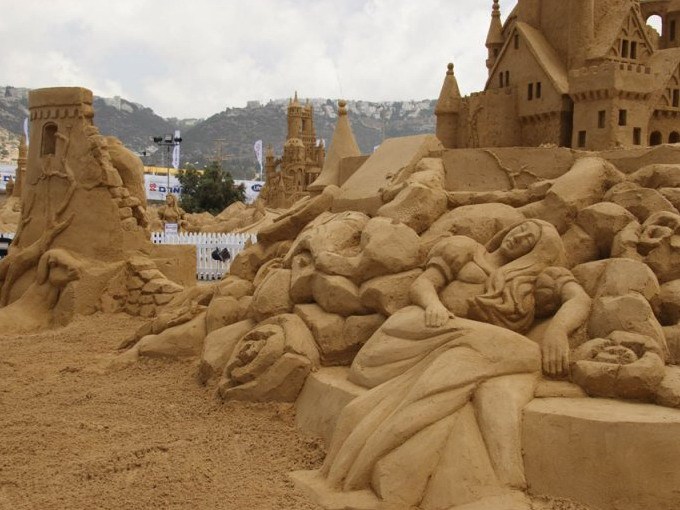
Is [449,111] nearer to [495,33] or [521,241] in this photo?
[495,33]

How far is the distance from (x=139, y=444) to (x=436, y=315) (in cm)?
190

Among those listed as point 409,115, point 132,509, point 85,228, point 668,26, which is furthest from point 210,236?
point 409,115

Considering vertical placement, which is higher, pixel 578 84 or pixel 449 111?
pixel 578 84

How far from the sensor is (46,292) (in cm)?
903

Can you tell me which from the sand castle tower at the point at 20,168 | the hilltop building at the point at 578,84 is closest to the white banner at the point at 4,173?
the sand castle tower at the point at 20,168

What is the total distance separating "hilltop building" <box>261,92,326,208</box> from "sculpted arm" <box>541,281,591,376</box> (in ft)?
81.6

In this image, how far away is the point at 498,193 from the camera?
6.18m

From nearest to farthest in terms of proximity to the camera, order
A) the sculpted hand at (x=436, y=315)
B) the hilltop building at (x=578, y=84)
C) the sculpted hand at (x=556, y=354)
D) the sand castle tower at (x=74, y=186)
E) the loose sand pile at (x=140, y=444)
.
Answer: the loose sand pile at (x=140, y=444)
the sculpted hand at (x=556, y=354)
the sculpted hand at (x=436, y=315)
the sand castle tower at (x=74, y=186)
the hilltop building at (x=578, y=84)

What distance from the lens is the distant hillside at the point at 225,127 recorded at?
8250 centimetres

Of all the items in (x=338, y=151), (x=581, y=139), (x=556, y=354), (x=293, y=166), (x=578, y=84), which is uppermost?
(x=293, y=166)

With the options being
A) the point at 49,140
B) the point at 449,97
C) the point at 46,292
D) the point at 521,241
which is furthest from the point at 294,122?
the point at 521,241

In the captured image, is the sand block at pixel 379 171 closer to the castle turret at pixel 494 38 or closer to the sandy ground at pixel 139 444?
the sandy ground at pixel 139 444

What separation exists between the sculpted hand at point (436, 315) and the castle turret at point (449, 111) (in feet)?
32.8

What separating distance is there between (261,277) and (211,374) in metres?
1.24
